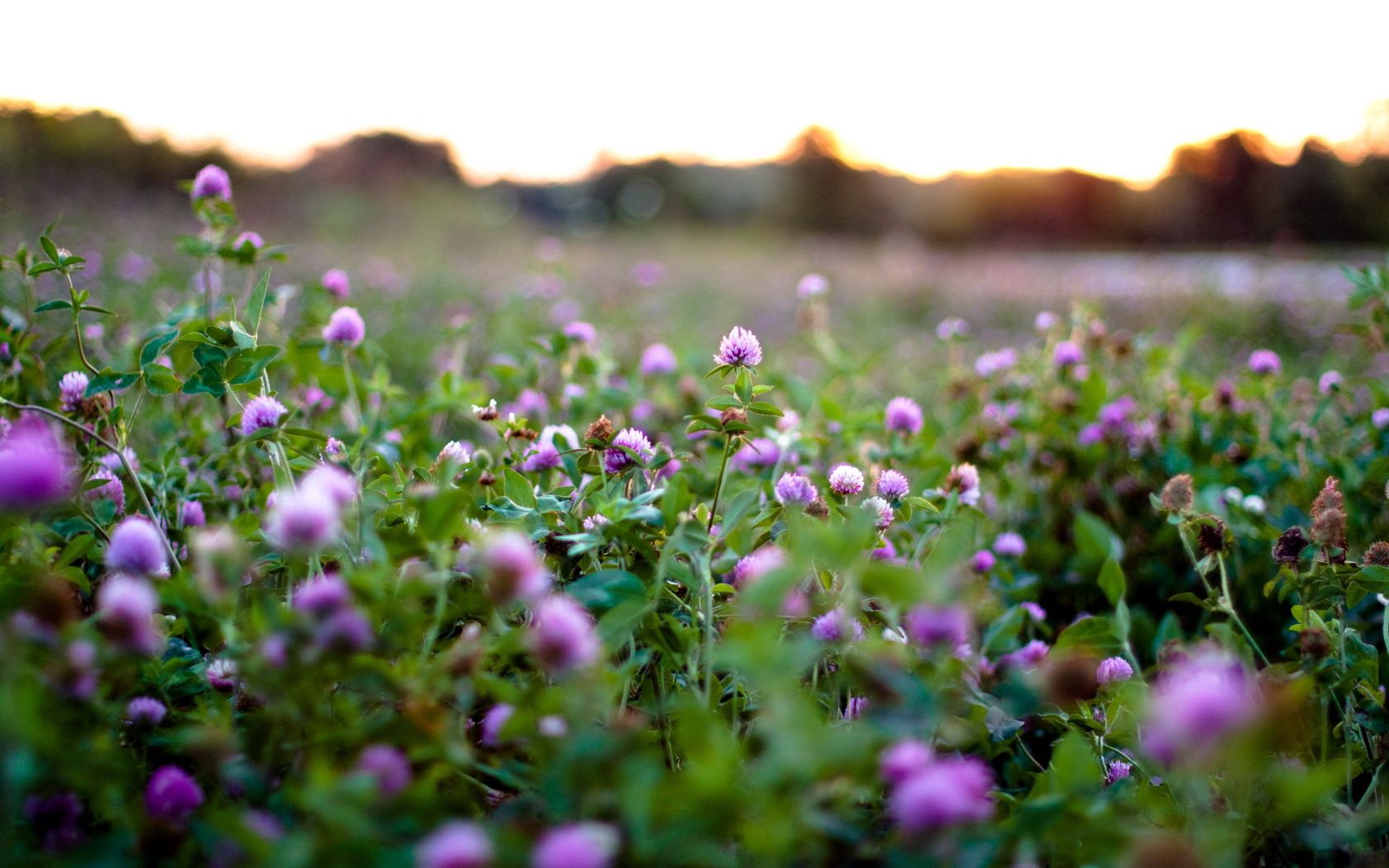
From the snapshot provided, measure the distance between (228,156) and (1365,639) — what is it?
14.2 metres

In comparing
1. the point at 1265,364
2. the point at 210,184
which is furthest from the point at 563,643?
the point at 1265,364

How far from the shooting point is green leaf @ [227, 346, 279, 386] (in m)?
1.17

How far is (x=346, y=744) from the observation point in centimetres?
77

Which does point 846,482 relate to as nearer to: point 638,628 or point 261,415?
point 638,628

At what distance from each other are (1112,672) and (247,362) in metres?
1.29

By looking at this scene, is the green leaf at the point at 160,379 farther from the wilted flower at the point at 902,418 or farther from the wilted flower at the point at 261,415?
the wilted flower at the point at 902,418

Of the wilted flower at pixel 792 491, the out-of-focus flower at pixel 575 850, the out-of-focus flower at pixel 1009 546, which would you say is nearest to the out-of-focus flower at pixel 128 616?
the out-of-focus flower at pixel 575 850

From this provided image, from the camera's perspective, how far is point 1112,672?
1195 mm

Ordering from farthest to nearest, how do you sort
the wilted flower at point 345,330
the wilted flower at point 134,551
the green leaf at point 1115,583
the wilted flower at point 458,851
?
the wilted flower at point 345,330 → the green leaf at point 1115,583 → the wilted flower at point 134,551 → the wilted flower at point 458,851

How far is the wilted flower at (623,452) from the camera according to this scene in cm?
118

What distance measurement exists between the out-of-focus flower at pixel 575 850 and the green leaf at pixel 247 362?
831mm

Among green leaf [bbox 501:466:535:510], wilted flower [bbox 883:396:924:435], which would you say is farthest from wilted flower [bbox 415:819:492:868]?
wilted flower [bbox 883:396:924:435]

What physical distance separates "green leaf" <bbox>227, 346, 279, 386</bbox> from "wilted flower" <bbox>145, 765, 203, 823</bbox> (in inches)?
22.7

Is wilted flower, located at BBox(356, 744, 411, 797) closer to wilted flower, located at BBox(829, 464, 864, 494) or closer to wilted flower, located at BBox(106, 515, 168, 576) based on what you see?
wilted flower, located at BBox(106, 515, 168, 576)
